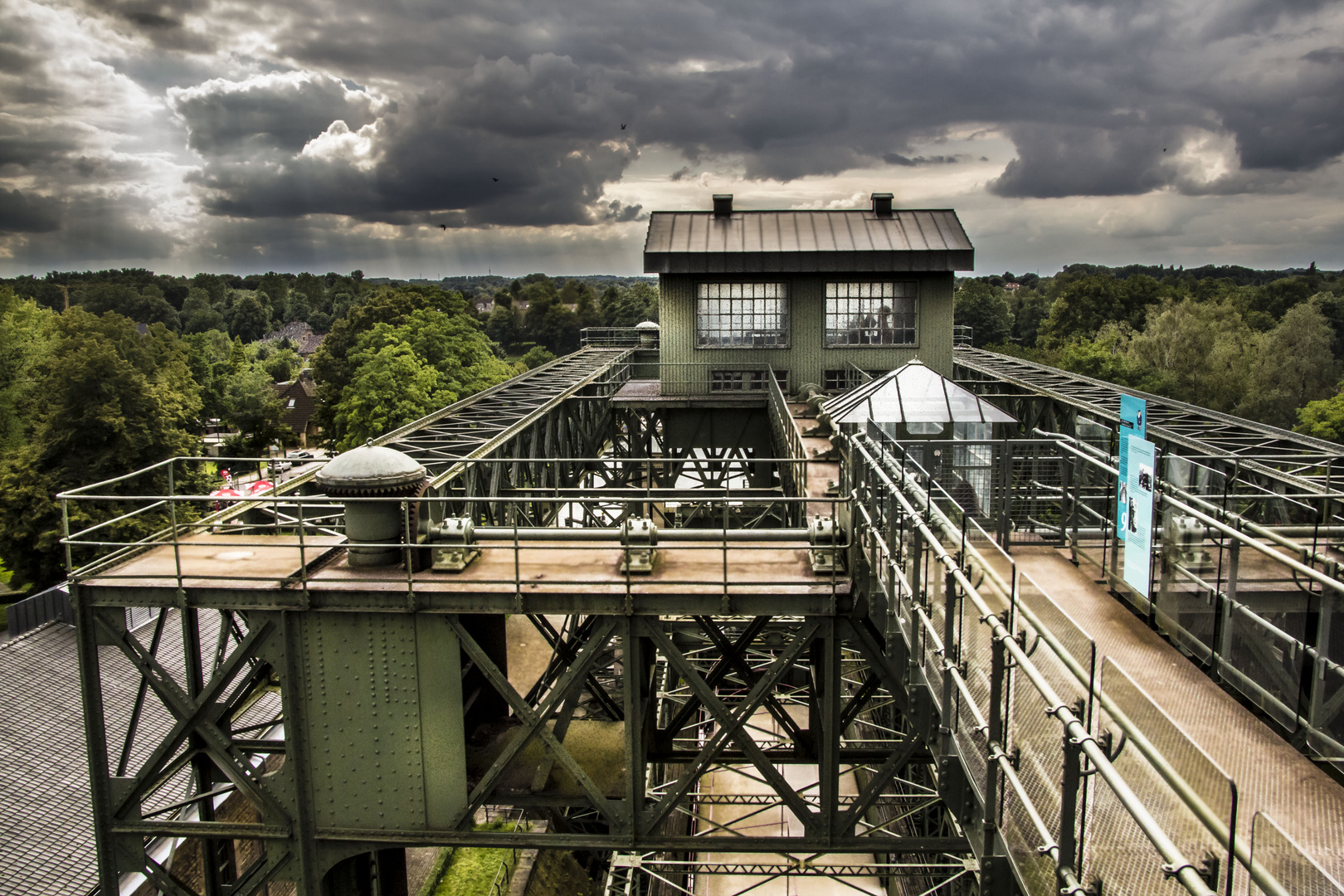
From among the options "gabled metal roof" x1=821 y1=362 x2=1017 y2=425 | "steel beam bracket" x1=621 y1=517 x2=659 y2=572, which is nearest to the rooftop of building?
"gabled metal roof" x1=821 y1=362 x2=1017 y2=425

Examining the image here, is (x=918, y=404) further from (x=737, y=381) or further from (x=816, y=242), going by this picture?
(x=816, y=242)

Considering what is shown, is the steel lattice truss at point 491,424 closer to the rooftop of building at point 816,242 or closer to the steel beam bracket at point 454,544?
the steel beam bracket at point 454,544

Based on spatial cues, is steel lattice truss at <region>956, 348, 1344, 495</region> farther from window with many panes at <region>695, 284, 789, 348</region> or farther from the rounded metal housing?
the rounded metal housing

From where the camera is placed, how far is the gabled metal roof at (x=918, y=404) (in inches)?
559

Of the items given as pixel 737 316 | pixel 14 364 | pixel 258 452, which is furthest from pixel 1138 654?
pixel 258 452

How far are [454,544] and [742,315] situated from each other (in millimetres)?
17841

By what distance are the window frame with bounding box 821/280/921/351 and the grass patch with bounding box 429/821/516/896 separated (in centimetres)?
1585

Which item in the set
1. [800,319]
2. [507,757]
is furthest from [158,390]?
[507,757]

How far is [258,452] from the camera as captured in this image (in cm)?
7181

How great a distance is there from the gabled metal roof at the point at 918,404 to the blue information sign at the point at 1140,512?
6107 mm

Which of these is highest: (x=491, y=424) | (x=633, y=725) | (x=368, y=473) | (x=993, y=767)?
(x=368, y=473)

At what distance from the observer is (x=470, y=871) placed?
2323 cm

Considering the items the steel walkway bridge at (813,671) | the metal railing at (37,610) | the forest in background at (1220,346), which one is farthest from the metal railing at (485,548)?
the forest in background at (1220,346)

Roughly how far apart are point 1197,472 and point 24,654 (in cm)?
2928
